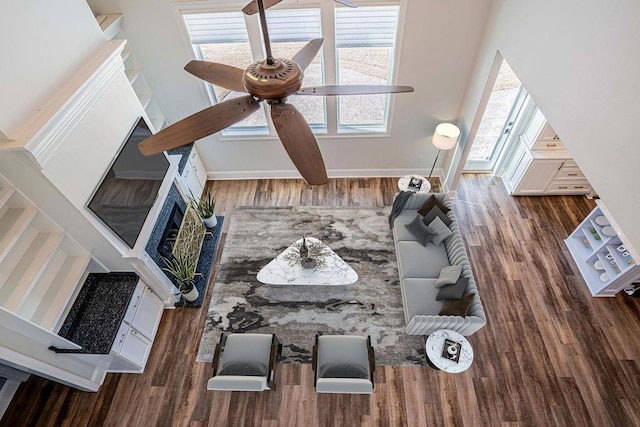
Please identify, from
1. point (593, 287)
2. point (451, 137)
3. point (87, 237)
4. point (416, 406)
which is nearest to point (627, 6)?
point (451, 137)

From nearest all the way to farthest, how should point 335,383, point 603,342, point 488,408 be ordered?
point 335,383, point 488,408, point 603,342

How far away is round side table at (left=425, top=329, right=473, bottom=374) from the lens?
11.2 feet

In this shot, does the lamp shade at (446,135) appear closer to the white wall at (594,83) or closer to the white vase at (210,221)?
the white wall at (594,83)

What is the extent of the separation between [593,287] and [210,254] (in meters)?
5.15

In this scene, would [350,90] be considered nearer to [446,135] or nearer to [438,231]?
[438,231]

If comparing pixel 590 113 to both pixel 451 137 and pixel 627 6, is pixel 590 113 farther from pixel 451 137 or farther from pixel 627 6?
pixel 451 137

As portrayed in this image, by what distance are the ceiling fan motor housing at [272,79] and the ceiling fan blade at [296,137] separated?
0.27ft

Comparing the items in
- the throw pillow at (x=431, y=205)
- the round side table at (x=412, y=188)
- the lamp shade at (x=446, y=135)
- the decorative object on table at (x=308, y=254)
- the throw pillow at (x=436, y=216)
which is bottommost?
the decorative object on table at (x=308, y=254)

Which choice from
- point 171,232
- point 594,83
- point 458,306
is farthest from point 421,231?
point 171,232

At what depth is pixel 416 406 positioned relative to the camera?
12.1 feet

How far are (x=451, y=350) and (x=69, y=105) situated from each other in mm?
4062

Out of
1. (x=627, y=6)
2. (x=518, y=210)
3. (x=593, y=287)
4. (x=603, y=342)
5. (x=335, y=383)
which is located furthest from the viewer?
(x=518, y=210)

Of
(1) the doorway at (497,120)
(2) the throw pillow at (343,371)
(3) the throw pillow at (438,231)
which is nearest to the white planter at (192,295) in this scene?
(2) the throw pillow at (343,371)

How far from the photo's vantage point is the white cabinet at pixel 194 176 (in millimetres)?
4902
